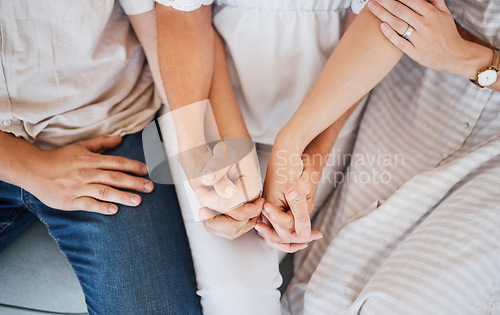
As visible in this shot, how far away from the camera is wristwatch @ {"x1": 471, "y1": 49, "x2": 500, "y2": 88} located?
0.67 meters

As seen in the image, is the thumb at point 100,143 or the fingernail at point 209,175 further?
the thumb at point 100,143

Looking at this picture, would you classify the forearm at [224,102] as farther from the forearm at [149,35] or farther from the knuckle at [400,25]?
the knuckle at [400,25]

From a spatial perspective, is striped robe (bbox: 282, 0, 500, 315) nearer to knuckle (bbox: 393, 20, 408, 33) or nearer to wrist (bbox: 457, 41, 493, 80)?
wrist (bbox: 457, 41, 493, 80)

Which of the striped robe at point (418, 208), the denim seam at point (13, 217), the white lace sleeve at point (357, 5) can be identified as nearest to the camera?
the striped robe at point (418, 208)

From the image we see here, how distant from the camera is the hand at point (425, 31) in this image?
0.65 m

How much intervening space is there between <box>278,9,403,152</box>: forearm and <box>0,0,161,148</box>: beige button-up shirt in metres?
0.39

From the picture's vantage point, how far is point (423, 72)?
0.82 meters

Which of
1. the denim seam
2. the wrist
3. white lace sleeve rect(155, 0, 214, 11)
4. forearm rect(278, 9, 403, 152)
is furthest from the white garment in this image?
the denim seam

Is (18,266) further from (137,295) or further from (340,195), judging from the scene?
(340,195)

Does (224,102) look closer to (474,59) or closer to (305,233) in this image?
(305,233)

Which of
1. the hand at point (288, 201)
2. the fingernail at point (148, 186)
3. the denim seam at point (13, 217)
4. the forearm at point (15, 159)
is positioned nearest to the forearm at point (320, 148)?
the hand at point (288, 201)

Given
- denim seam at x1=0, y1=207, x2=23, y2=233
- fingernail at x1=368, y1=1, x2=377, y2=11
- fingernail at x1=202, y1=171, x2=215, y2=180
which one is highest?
fingernail at x1=368, y1=1, x2=377, y2=11

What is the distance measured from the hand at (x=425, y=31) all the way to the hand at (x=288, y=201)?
29 centimetres

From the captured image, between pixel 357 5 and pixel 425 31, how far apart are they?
0.50 ft
